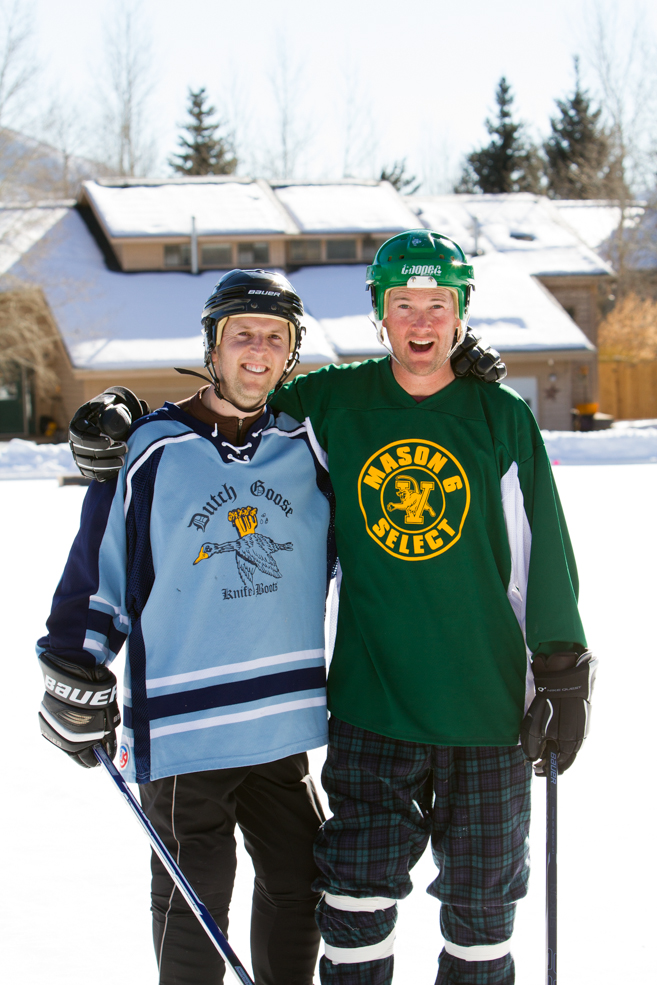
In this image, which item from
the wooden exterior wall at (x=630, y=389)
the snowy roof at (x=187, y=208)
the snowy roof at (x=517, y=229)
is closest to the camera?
the snowy roof at (x=187, y=208)

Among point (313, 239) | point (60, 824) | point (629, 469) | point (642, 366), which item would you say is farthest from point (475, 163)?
point (60, 824)

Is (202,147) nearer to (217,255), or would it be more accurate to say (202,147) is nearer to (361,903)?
(217,255)

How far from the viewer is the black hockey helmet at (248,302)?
2107 mm

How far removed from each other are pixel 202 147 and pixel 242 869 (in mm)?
40094

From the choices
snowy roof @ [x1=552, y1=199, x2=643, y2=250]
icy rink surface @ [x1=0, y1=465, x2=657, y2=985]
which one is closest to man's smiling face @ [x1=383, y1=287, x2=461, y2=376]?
icy rink surface @ [x1=0, y1=465, x2=657, y2=985]

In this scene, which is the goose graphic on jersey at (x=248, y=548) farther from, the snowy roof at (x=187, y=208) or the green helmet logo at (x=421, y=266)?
the snowy roof at (x=187, y=208)

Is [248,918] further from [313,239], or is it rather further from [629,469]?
[313,239]

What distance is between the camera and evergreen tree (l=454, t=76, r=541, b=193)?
42.3 m

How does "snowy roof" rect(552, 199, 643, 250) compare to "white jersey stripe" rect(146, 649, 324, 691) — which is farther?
"snowy roof" rect(552, 199, 643, 250)

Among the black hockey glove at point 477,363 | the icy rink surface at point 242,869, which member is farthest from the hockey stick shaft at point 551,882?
the black hockey glove at point 477,363

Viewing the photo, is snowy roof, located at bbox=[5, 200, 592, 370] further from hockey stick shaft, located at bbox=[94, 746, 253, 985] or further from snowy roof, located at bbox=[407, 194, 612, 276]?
hockey stick shaft, located at bbox=[94, 746, 253, 985]

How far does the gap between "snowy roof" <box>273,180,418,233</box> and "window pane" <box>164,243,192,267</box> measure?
3.00 m

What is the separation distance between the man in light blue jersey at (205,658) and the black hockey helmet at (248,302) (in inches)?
1.2

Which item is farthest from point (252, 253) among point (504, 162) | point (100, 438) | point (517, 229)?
point (504, 162)
